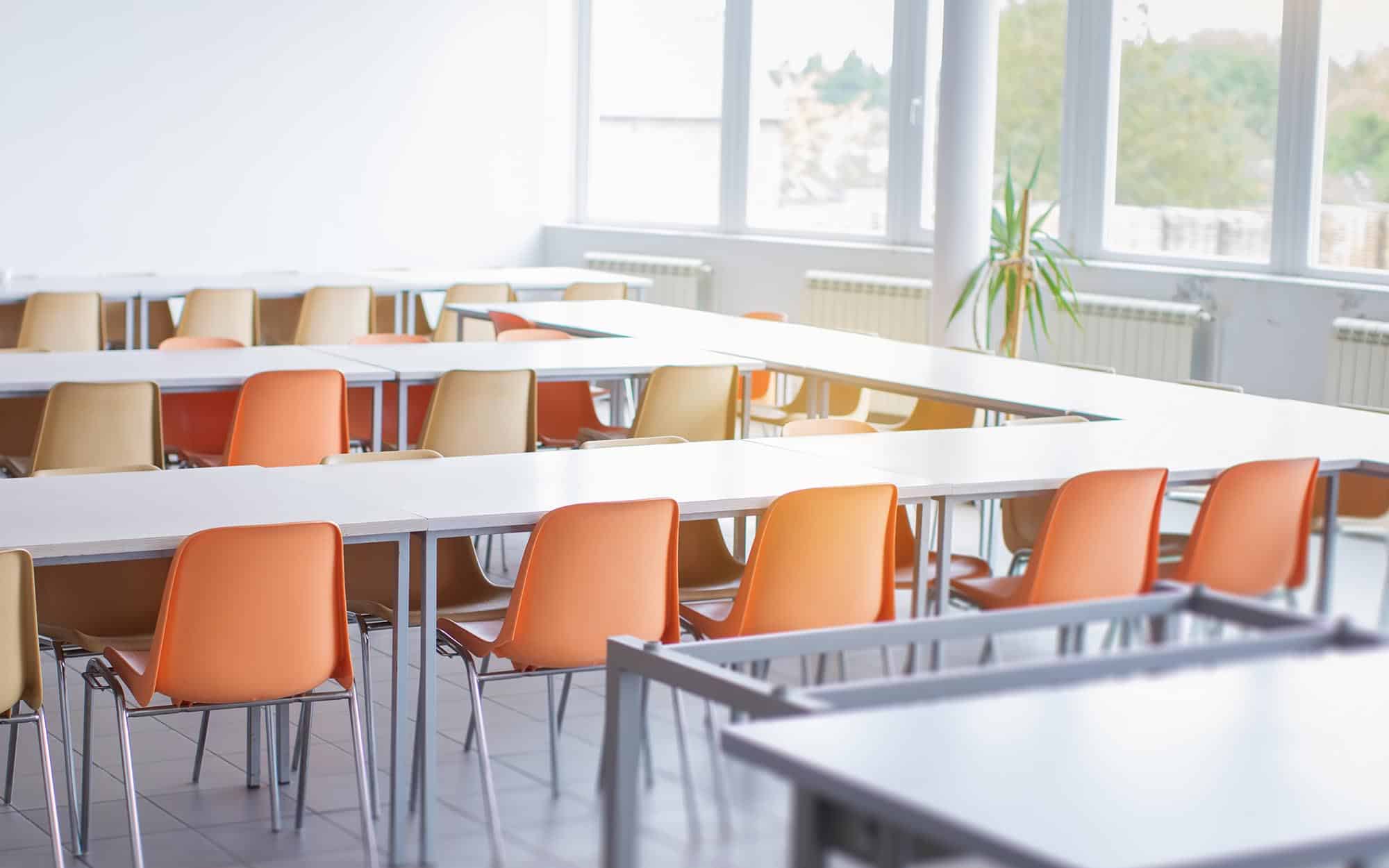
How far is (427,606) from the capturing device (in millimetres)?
3395

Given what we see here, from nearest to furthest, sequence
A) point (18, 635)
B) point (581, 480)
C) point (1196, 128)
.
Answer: point (18, 635) < point (581, 480) < point (1196, 128)

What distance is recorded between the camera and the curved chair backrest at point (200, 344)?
6293 millimetres

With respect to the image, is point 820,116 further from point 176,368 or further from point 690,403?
point 176,368

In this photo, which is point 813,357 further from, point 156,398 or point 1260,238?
point 1260,238

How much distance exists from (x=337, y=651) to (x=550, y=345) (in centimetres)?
315

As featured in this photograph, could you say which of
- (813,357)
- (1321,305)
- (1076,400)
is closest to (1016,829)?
(1076,400)

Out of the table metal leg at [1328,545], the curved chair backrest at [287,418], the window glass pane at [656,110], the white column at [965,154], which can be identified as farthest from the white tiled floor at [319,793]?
the window glass pane at [656,110]

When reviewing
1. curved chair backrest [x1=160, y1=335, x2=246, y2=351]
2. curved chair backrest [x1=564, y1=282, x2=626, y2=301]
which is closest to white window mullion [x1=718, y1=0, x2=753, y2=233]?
curved chair backrest [x1=564, y1=282, x2=626, y2=301]

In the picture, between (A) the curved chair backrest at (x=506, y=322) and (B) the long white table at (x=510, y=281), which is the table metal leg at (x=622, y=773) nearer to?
(A) the curved chair backrest at (x=506, y=322)

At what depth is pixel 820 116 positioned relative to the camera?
10.4 m

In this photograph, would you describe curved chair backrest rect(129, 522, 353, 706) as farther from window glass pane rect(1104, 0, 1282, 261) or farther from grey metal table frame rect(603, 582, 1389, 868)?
window glass pane rect(1104, 0, 1282, 261)

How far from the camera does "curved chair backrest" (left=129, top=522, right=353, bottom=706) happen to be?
309cm

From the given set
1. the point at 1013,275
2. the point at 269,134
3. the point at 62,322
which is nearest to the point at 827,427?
the point at 1013,275

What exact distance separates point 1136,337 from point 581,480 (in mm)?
4907
